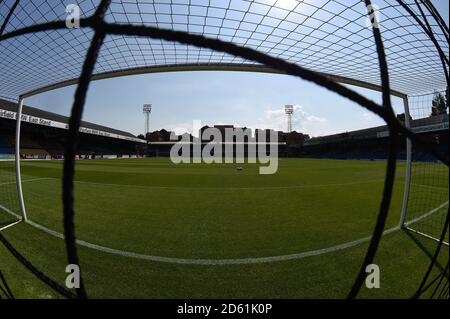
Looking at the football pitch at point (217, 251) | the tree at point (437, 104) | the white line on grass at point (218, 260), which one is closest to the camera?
the football pitch at point (217, 251)

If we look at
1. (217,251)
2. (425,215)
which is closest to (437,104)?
(425,215)

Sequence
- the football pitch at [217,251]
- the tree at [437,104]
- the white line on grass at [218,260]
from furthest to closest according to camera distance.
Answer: the tree at [437,104]
the white line on grass at [218,260]
the football pitch at [217,251]

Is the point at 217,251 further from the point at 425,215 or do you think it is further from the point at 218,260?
the point at 425,215

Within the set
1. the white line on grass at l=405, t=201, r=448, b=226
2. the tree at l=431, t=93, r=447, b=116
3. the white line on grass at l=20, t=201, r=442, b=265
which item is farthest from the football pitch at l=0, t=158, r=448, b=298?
the tree at l=431, t=93, r=447, b=116

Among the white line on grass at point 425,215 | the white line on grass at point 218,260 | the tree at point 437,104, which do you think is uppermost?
the tree at point 437,104

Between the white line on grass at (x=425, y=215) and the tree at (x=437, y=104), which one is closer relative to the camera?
the tree at (x=437, y=104)

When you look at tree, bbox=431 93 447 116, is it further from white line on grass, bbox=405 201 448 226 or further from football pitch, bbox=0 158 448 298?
football pitch, bbox=0 158 448 298

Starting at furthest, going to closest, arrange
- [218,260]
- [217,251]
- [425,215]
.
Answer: [425,215], [217,251], [218,260]

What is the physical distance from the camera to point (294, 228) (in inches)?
206

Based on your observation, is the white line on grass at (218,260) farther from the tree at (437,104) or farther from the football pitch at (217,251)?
the tree at (437,104)

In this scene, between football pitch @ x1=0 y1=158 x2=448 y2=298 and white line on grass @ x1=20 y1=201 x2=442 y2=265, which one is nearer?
football pitch @ x1=0 y1=158 x2=448 y2=298

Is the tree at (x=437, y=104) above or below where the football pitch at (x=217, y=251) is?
above

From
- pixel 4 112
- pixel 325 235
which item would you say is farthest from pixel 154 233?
pixel 4 112

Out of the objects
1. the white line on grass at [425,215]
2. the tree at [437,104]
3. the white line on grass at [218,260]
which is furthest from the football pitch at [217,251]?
the tree at [437,104]
